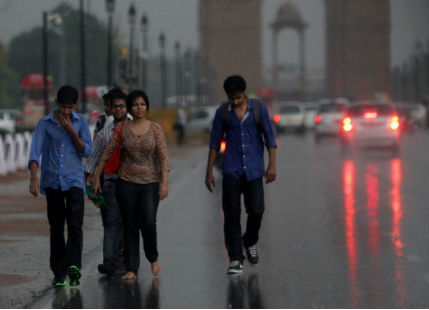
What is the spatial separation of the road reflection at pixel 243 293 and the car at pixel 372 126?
24.8 m

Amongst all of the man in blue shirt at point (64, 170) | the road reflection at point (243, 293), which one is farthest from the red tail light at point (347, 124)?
the man in blue shirt at point (64, 170)

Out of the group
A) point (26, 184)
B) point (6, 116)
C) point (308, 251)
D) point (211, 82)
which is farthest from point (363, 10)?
point (308, 251)

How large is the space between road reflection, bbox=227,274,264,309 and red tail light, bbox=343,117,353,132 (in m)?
25.4

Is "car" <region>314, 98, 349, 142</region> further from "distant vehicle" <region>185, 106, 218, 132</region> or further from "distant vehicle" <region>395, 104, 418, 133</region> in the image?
"distant vehicle" <region>185, 106, 218, 132</region>

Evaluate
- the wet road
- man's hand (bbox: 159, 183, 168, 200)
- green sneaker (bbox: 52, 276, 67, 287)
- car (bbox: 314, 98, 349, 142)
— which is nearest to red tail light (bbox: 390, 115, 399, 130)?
car (bbox: 314, 98, 349, 142)

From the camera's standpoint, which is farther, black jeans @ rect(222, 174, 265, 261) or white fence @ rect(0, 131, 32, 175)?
white fence @ rect(0, 131, 32, 175)

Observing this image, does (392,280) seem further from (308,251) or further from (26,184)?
(26,184)

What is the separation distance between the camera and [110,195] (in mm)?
9883

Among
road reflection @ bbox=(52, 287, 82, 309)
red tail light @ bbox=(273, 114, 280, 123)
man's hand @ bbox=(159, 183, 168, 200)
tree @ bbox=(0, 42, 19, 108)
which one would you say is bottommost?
road reflection @ bbox=(52, 287, 82, 309)

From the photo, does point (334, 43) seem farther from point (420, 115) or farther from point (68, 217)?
point (68, 217)

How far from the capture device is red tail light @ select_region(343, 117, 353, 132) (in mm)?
34750

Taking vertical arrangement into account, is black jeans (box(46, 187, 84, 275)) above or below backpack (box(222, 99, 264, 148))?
below

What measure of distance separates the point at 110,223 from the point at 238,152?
4.07ft

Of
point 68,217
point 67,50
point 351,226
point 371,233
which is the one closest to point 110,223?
point 68,217
